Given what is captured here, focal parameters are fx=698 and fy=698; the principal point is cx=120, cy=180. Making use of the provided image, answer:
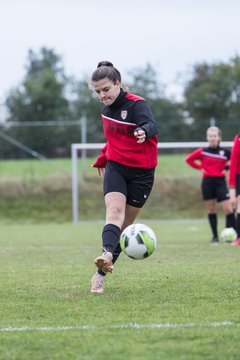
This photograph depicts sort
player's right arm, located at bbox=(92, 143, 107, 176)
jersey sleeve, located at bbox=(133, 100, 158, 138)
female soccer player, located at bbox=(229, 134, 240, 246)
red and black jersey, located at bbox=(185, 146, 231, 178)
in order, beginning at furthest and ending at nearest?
red and black jersey, located at bbox=(185, 146, 231, 178) < female soccer player, located at bbox=(229, 134, 240, 246) < player's right arm, located at bbox=(92, 143, 107, 176) < jersey sleeve, located at bbox=(133, 100, 158, 138)

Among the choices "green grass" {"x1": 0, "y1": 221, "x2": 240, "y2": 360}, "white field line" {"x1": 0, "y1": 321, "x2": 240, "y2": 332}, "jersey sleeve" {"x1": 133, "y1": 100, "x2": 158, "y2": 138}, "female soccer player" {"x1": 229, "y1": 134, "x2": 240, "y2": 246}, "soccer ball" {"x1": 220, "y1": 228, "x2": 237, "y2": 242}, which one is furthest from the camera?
"soccer ball" {"x1": 220, "y1": 228, "x2": 237, "y2": 242}

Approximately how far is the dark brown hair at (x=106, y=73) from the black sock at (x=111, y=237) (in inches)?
50.4

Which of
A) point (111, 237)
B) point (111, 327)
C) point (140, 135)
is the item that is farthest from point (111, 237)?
point (111, 327)

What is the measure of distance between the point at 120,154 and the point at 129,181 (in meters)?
0.27

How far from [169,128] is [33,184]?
5649 mm

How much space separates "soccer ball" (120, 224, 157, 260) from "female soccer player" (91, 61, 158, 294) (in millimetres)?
84

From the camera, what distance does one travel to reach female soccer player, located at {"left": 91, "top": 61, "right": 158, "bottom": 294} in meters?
6.07

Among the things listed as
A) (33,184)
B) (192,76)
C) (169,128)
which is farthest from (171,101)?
(33,184)

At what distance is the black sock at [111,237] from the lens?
5.95 m

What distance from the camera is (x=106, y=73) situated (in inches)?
239

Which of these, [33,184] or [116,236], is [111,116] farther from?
[33,184]

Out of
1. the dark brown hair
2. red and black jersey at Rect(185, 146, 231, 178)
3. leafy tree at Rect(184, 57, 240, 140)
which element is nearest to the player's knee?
the dark brown hair

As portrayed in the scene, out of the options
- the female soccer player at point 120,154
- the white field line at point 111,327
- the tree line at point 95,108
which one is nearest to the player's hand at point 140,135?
the female soccer player at point 120,154

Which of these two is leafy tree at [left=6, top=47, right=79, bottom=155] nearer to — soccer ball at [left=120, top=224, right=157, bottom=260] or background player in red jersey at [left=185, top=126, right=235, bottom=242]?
background player in red jersey at [left=185, top=126, right=235, bottom=242]
